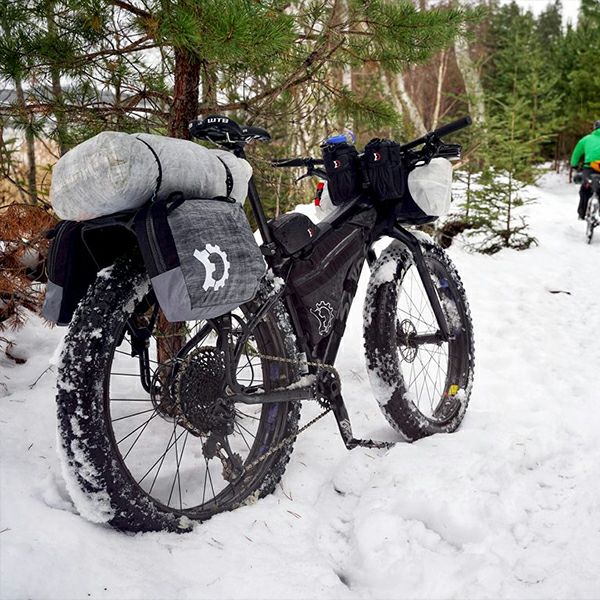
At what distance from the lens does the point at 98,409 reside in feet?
5.82

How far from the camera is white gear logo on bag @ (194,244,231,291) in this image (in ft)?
5.69

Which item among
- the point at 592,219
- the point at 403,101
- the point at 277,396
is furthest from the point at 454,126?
the point at 403,101

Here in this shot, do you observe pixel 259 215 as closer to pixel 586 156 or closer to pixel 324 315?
pixel 324 315

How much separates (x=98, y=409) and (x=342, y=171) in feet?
5.54

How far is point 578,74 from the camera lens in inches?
869

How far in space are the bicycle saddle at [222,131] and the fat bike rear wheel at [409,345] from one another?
44.8 inches

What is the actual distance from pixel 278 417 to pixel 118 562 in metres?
0.84

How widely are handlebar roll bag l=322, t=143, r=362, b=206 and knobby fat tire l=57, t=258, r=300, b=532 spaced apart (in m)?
1.30

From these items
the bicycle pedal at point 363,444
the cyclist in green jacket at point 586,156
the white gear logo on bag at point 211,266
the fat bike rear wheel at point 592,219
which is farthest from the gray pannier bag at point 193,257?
the cyclist in green jacket at point 586,156

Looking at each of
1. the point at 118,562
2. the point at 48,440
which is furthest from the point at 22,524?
the point at 48,440

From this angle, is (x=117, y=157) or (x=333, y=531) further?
(x=333, y=531)

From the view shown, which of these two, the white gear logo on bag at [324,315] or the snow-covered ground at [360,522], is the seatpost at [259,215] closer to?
the white gear logo on bag at [324,315]

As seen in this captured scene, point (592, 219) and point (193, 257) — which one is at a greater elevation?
point (193, 257)

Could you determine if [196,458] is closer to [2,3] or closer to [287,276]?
[287,276]
